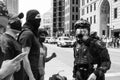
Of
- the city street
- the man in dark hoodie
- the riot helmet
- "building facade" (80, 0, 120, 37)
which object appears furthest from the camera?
"building facade" (80, 0, 120, 37)

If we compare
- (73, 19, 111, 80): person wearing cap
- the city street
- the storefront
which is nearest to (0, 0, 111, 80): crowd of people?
(73, 19, 111, 80): person wearing cap

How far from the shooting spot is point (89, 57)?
3240mm

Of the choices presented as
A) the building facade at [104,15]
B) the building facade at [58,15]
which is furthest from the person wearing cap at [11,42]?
the building facade at [58,15]

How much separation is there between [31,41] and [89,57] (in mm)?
867

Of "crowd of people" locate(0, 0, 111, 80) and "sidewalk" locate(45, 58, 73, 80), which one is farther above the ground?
"crowd of people" locate(0, 0, 111, 80)

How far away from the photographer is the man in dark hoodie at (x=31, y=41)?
345cm

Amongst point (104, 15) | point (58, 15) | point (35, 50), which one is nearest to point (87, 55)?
point (35, 50)

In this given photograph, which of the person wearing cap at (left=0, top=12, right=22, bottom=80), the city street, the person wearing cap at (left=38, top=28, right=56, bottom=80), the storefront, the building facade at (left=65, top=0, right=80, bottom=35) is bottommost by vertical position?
the city street

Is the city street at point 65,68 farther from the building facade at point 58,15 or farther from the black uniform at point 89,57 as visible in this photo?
the building facade at point 58,15

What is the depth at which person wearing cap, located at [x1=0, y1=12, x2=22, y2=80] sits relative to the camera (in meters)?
2.97

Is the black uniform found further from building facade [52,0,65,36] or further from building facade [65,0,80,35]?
building facade [52,0,65,36]

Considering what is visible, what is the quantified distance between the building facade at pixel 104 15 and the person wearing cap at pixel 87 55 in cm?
4264

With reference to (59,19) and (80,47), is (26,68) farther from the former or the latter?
(59,19)

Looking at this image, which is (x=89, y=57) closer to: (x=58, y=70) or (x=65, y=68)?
(x=58, y=70)
